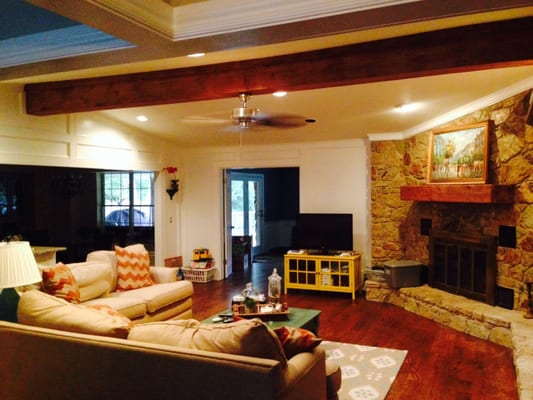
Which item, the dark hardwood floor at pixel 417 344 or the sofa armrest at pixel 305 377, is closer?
the sofa armrest at pixel 305 377

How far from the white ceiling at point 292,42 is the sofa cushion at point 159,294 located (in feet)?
6.38

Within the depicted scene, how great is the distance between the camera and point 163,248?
7.56 m

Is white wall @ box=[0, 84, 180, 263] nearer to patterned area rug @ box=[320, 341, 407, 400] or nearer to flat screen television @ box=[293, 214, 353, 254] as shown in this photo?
flat screen television @ box=[293, 214, 353, 254]

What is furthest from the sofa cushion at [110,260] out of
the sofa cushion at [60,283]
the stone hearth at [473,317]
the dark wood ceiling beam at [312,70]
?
the stone hearth at [473,317]

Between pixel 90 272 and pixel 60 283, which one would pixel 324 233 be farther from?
pixel 60 283

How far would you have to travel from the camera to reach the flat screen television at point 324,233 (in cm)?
662

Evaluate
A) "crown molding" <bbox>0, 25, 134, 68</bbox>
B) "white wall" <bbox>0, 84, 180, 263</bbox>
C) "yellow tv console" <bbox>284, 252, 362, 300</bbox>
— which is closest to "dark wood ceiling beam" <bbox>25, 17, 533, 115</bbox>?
"white wall" <bbox>0, 84, 180, 263</bbox>

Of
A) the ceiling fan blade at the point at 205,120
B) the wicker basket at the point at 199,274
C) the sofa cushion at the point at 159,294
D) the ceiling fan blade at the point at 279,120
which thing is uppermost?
the ceiling fan blade at the point at 205,120

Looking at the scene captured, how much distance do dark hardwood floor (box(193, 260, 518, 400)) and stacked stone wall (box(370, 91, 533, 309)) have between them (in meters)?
0.80

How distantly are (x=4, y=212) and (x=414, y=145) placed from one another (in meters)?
7.32

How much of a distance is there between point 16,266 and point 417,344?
3678 mm

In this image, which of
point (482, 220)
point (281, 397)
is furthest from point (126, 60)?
point (482, 220)

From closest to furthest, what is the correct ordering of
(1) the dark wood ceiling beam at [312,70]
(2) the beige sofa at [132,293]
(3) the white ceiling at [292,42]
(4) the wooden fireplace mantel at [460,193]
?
1. (3) the white ceiling at [292,42]
2. (1) the dark wood ceiling beam at [312,70]
3. (2) the beige sofa at [132,293]
4. (4) the wooden fireplace mantel at [460,193]

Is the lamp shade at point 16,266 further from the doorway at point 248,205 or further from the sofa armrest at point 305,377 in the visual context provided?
the doorway at point 248,205
